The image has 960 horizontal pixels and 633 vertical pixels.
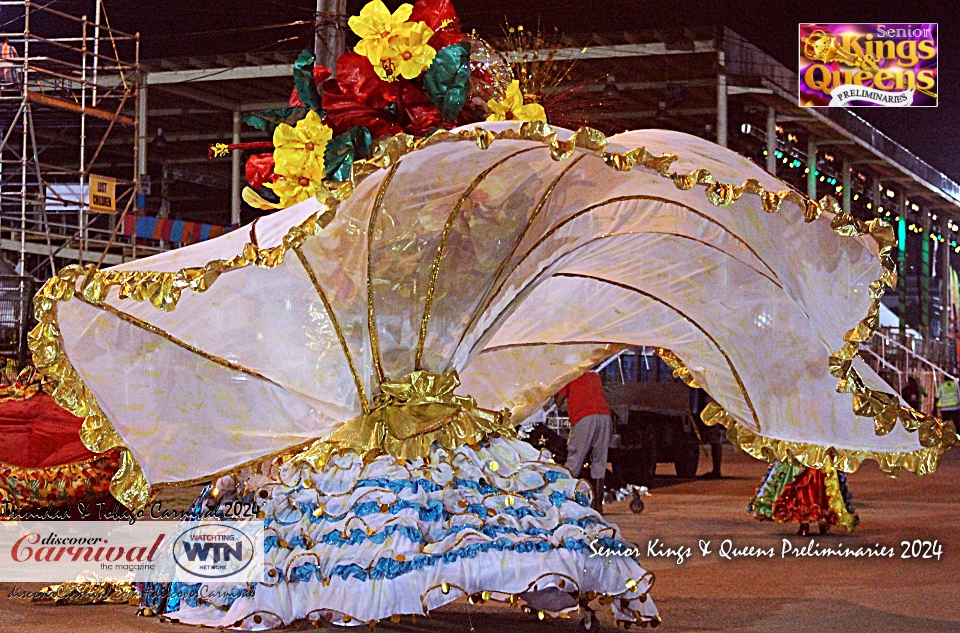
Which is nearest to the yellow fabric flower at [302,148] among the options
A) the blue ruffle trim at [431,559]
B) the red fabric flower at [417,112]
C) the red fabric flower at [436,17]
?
the red fabric flower at [417,112]

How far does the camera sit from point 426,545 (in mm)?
5559

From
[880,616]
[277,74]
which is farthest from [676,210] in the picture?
[277,74]

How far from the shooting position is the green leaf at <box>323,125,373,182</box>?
657 cm

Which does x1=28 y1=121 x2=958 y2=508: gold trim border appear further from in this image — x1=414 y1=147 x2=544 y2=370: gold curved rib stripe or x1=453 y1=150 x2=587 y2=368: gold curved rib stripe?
x1=453 y1=150 x2=587 y2=368: gold curved rib stripe

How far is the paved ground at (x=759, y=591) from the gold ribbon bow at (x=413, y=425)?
88 cm

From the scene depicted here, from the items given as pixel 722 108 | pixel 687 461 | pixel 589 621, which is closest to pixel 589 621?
pixel 589 621

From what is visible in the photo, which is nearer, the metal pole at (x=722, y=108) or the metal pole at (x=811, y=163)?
the metal pole at (x=722, y=108)

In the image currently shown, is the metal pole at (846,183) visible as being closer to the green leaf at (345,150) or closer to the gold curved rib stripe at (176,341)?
the green leaf at (345,150)

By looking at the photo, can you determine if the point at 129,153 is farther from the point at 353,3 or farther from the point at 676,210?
the point at 676,210

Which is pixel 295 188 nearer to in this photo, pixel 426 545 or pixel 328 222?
pixel 328 222

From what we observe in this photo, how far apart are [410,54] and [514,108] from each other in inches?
23.3

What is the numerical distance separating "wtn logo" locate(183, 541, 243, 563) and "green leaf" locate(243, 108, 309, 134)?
2201 millimetres

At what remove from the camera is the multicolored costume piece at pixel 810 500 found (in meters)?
10.8

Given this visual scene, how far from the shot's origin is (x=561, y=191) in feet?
20.4
